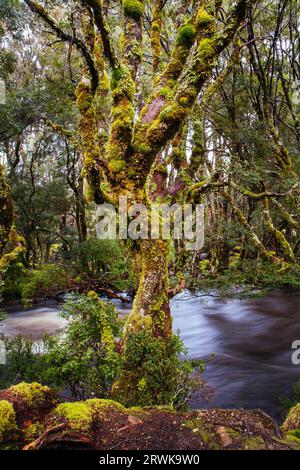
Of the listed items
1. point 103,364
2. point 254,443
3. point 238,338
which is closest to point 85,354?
point 103,364

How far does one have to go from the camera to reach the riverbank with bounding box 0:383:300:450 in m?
2.45

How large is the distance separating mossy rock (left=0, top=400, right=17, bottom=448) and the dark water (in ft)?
13.7

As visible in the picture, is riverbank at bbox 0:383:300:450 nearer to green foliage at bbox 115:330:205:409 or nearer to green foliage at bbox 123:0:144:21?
green foliage at bbox 115:330:205:409

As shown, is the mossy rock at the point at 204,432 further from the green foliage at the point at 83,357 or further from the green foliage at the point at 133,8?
the green foliage at the point at 133,8

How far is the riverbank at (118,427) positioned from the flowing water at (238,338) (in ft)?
11.8

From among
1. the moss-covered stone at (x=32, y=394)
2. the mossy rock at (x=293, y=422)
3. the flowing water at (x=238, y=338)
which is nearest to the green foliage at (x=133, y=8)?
the moss-covered stone at (x=32, y=394)

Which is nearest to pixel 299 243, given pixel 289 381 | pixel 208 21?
pixel 289 381

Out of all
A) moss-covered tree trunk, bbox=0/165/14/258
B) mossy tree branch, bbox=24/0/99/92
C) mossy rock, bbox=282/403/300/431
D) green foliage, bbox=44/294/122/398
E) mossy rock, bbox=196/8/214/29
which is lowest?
mossy rock, bbox=282/403/300/431

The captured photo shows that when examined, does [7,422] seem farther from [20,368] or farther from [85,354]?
[20,368]

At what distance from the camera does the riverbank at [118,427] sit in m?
2.45

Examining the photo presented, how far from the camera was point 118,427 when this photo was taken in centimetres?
265

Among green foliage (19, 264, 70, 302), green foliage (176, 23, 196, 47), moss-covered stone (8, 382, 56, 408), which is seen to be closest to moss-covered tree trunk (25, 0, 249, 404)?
green foliage (176, 23, 196, 47)

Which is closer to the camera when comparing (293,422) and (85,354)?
(293,422)

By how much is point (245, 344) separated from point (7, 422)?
8.18m
